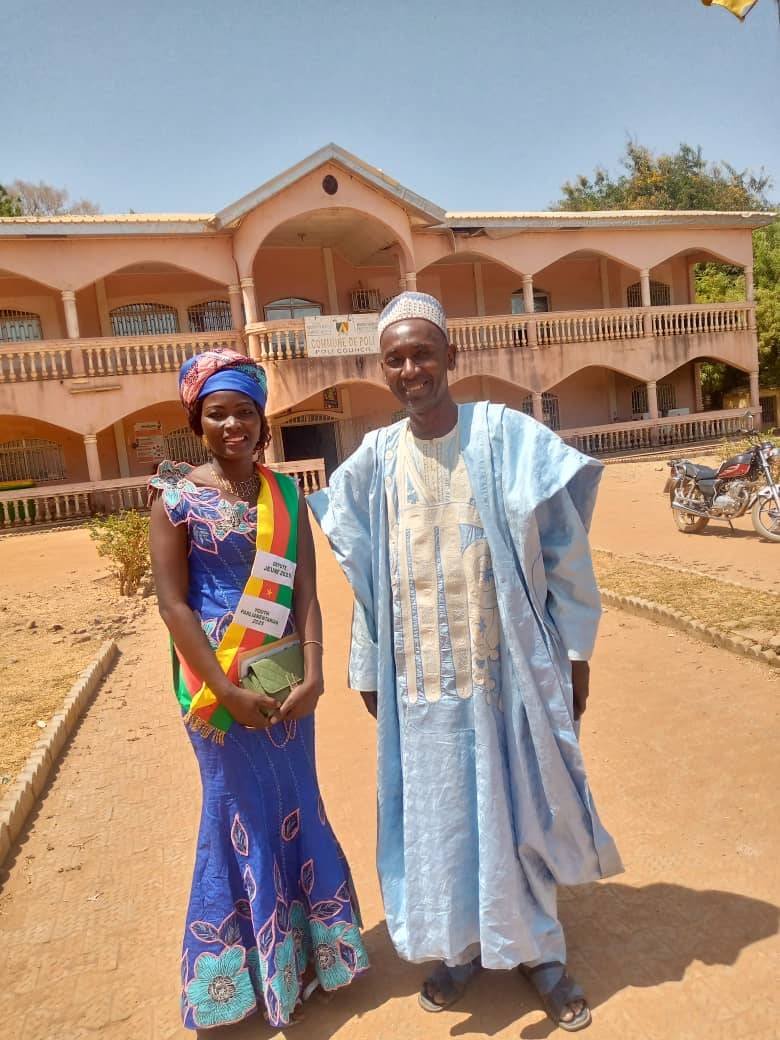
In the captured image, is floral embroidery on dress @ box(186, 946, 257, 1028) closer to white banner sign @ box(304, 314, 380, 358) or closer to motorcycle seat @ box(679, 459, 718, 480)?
motorcycle seat @ box(679, 459, 718, 480)

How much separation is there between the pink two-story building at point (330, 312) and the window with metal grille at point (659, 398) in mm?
61

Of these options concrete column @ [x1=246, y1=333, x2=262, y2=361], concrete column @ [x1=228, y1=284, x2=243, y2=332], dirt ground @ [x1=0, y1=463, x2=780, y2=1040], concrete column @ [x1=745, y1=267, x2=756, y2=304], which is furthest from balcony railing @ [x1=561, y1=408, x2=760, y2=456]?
dirt ground @ [x1=0, y1=463, x2=780, y2=1040]

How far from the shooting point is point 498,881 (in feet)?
6.28

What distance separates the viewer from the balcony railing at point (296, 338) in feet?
47.3

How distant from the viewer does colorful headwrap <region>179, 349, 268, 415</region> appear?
204 centimetres

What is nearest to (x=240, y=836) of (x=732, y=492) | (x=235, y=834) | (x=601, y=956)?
(x=235, y=834)

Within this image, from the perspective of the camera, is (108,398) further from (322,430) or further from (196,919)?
(196,919)

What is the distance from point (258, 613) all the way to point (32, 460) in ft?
53.0

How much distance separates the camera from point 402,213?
1598 centimetres

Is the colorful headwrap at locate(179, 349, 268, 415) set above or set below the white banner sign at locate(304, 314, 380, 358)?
below

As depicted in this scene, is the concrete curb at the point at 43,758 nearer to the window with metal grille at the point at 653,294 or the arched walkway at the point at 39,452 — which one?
the arched walkway at the point at 39,452

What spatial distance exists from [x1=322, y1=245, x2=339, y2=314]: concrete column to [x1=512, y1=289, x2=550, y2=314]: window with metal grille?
476 cm

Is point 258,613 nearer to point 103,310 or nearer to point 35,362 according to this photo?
point 35,362

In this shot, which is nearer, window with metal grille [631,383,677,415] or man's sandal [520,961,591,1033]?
man's sandal [520,961,591,1033]
